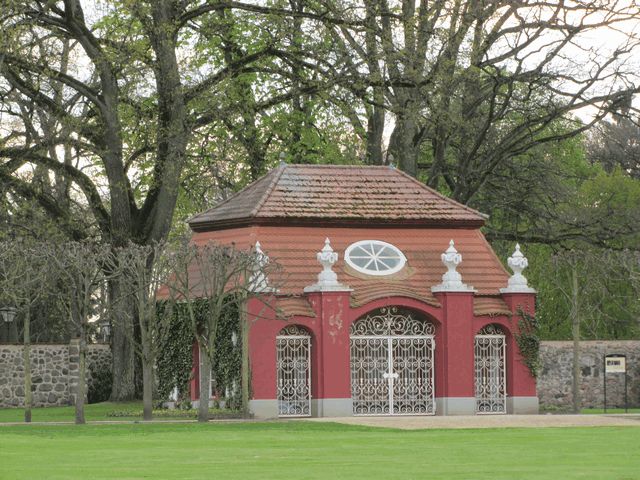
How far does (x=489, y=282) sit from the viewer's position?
3575 cm

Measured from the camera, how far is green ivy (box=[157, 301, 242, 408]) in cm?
3372

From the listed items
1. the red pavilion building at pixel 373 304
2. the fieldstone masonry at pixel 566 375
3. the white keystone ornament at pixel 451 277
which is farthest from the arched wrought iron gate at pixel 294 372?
the fieldstone masonry at pixel 566 375

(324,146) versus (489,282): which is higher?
(324,146)

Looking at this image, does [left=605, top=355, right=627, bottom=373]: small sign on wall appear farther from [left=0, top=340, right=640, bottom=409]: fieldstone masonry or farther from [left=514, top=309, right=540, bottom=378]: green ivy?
[left=514, top=309, right=540, bottom=378]: green ivy

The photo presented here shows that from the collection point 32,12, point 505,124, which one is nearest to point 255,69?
point 32,12

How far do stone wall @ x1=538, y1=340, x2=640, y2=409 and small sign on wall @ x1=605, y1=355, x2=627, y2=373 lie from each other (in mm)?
3016

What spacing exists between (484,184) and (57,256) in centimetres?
1481

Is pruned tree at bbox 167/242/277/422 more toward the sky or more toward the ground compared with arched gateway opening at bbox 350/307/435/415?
more toward the sky

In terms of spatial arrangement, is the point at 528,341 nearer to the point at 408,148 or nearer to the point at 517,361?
the point at 517,361

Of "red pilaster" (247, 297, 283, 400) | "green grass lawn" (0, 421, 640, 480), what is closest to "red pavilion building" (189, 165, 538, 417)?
"red pilaster" (247, 297, 283, 400)

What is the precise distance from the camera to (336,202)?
35.7m

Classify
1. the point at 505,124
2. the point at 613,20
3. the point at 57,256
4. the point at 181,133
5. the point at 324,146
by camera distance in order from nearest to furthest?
the point at 57,256 → the point at 181,133 → the point at 613,20 → the point at 324,146 → the point at 505,124

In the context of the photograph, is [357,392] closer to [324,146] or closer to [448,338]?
[448,338]

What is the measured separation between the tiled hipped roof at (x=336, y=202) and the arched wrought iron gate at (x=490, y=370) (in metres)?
2.80
